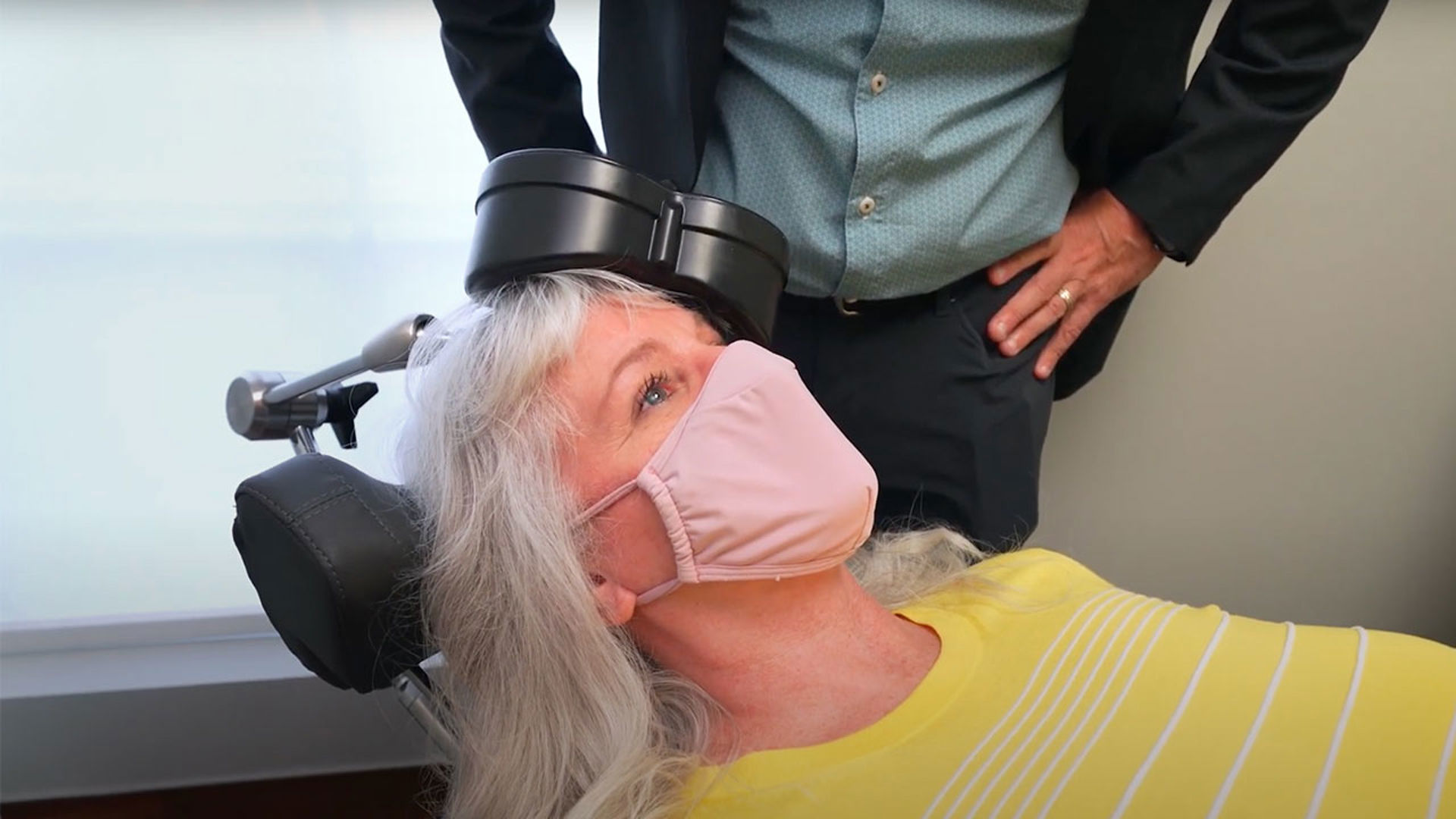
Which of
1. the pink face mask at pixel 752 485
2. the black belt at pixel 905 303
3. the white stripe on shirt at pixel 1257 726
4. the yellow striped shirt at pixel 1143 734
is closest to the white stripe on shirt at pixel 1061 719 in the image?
the yellow striped shirt at pixel 1143 734

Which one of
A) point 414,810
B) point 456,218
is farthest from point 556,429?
point 414,810

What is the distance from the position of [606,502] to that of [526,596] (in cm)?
13

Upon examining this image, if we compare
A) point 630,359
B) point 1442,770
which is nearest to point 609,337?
point 630,359

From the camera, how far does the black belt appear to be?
145 centimetres

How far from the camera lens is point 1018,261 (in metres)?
1.47

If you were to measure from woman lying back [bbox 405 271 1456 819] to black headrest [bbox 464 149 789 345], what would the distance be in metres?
0.04

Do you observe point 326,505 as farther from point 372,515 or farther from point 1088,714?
point 1088,714

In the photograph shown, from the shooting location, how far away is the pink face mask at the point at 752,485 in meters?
1.06

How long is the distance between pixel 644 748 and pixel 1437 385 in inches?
66.0

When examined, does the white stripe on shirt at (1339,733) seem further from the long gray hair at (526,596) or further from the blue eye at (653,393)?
the blue eye at (653,393)

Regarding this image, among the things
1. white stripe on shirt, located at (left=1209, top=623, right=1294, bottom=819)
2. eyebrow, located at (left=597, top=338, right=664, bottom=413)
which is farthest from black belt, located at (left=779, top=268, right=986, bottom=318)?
white stripe on shirt, located at (left=1209, top=623, right=1294, bottom=819)

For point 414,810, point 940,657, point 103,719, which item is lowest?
point 414,810

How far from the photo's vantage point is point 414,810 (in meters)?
2.05

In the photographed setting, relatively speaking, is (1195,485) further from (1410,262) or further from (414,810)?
(414,810)
